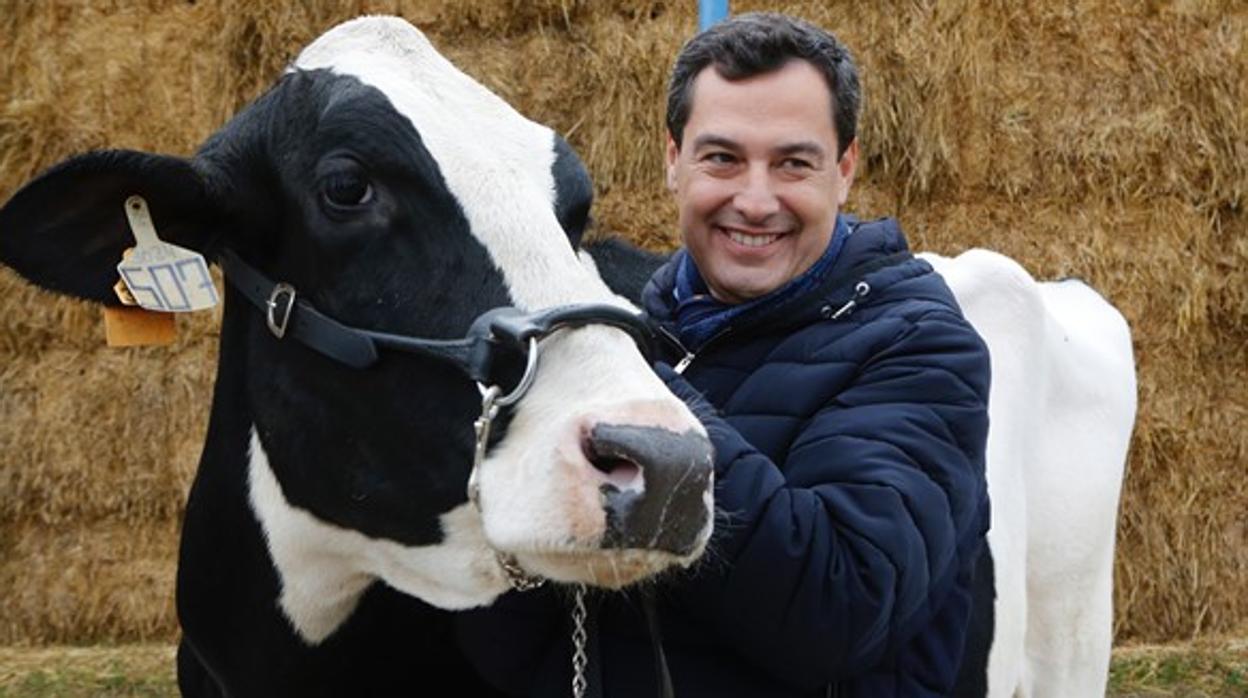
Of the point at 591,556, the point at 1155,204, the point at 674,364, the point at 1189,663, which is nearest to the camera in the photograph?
the point at 591,556

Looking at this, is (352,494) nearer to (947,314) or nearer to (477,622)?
(477,622)

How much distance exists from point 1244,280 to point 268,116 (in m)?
5.19

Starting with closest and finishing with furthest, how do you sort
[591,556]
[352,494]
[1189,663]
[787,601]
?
[591,556]
[787,601]
[352,494]
[1189,663]

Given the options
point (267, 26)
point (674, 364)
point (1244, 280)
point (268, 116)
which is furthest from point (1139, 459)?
point (268, 116)

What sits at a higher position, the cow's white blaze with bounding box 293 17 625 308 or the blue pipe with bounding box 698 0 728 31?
the cow's white blaze with bounding box 293 17 625 308

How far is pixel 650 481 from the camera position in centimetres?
244

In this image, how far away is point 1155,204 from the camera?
24.3 ft

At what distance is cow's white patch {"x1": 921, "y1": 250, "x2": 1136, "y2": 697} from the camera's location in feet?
14.0

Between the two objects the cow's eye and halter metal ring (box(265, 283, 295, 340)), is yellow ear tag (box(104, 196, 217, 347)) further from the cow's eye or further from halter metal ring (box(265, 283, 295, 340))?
the cow's eye

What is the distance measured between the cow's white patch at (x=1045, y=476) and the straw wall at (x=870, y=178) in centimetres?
252

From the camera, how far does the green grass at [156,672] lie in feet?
21.3

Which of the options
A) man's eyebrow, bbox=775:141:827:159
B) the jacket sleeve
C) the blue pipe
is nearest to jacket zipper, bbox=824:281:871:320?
the jacket sleeve

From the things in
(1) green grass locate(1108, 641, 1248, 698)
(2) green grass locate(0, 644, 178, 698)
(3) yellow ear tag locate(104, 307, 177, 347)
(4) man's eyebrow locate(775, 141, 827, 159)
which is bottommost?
(2) green grass locate(0, 644, 178, 698)

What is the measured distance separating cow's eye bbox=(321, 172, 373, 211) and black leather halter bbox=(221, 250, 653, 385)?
186 millimetres
